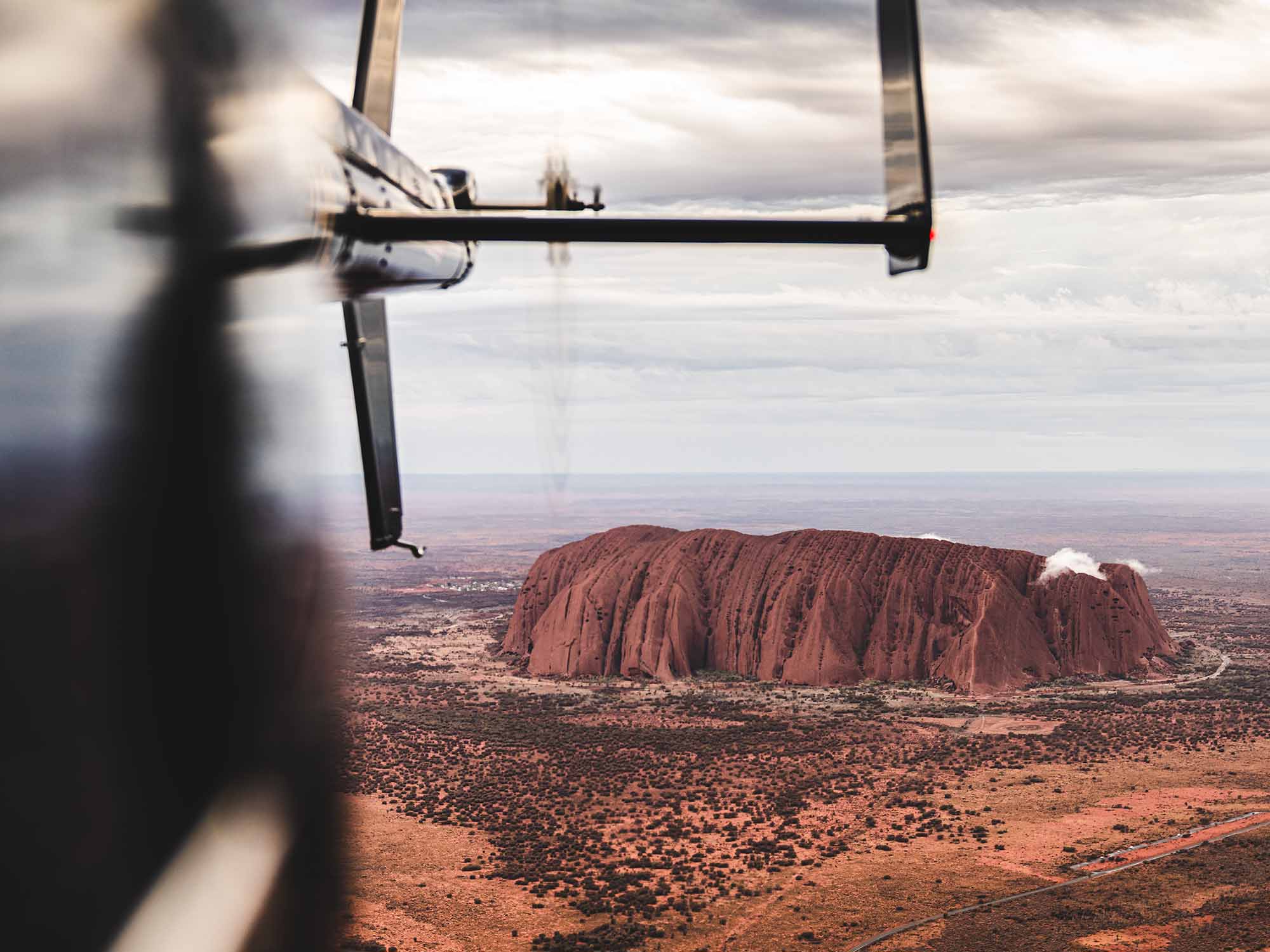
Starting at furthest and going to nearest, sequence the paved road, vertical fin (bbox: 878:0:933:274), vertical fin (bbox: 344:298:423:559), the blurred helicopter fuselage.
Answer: the paved road, vertical fin (bbox: 344:298:423:559), the blurred helicopter fuselage, vertical fin (bbox: 878:0:933:274)

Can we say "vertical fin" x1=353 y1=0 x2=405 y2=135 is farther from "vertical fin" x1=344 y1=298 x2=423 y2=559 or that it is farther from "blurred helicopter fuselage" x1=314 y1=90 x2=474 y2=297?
"vertical fin" x1=344 y1=298 x2=423 y2=559

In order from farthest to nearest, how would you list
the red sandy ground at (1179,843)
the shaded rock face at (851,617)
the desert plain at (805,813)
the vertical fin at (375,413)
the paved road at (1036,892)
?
the shaded rock face at (851,617) → the red sandy ground at (1179,843) → the desert plain at (805,813) → the paved road at (1036,892) → the vertical fin at (375,413)

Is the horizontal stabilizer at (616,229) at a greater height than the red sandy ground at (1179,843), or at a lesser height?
greater

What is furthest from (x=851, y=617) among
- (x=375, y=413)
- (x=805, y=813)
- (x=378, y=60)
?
(x=378, y=60)

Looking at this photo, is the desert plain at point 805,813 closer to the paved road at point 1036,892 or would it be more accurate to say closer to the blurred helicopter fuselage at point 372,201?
the paved road at point 1036,892

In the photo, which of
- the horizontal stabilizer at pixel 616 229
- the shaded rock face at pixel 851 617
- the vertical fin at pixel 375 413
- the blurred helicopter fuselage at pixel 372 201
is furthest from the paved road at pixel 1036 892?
the shaded rock face at pixel 851 617

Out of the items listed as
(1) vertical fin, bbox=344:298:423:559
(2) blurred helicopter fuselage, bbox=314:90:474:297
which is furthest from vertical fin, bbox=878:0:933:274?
(1) vertical fin, bbox=344:298:423:559

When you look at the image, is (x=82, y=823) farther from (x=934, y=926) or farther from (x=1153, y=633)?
(x=1153, y=633)
